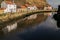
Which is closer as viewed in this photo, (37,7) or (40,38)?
(40,38)

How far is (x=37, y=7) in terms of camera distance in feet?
232

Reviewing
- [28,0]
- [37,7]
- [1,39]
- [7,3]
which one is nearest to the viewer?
[1,39]

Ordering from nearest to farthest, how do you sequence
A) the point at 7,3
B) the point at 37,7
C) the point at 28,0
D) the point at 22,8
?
the point at 7,3, the point at 22,8, the point at 37,7, the point at 28,0

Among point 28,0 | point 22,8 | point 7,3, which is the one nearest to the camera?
point 7,3

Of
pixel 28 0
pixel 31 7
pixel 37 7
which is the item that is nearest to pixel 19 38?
pixel 31 7

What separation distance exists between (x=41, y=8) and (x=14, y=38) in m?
51.0

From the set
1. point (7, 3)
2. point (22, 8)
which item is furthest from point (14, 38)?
point (22, 8)

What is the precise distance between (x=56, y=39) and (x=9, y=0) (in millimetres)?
39922

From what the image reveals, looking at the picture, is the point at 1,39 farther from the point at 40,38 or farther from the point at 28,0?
the point at 28,0

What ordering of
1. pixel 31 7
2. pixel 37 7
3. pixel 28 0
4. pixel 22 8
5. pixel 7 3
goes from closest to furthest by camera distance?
1. pixel 7 3
2. pixel 22 8
3. pixel 31 7
4. pixel 37 7
5. pixel 28 0

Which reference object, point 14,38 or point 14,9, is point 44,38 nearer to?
point 14,38

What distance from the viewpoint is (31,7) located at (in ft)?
218

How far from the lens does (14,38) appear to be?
19781 millimetres

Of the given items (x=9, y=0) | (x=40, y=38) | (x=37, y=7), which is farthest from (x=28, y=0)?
(x=40, y=38)
